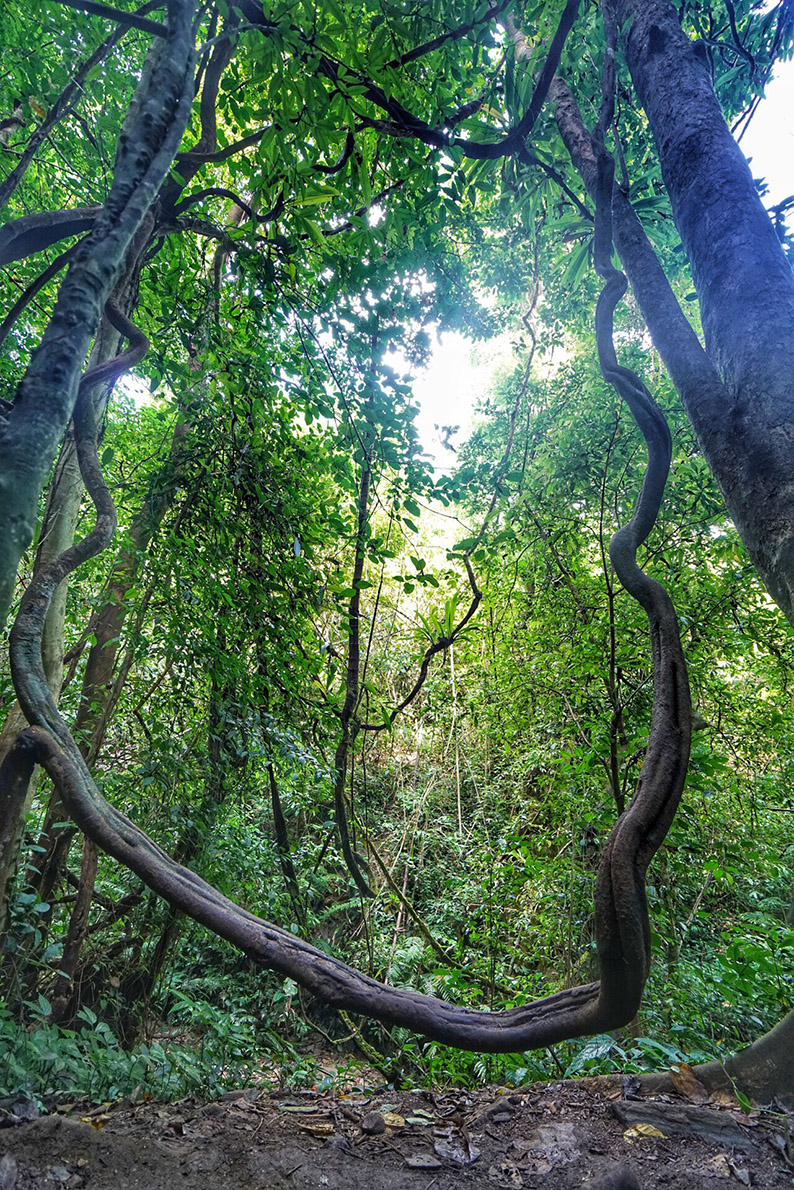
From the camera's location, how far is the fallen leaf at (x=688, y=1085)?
1894 millimetres

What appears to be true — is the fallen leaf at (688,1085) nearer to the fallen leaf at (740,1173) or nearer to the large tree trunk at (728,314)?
the large tree trunk at (728,314)

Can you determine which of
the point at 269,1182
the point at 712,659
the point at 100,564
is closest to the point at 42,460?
the point at 269,1182

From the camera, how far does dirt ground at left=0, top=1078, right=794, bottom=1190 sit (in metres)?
1.23

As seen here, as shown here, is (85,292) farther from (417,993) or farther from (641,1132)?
(641,1132)

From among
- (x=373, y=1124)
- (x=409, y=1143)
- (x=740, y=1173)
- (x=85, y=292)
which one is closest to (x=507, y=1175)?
(x=409, y=1143)

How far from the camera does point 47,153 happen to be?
14.5 feet

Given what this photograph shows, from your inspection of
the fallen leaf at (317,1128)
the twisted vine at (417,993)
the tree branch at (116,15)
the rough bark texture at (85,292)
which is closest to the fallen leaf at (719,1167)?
the twisted vine at (417,993)

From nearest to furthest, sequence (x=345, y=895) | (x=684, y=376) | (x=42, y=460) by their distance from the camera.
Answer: (x=42, y=460) < (x=684, y=376) < (x=345, y=895)

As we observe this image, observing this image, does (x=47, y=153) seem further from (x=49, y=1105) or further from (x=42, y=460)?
(x=49, y=1105)

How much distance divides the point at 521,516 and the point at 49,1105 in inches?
167

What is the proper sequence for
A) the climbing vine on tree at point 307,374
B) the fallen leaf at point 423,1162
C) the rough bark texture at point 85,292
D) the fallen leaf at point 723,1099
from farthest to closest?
the fallen leaf at point 723,1099 < the fallen leaf at point 423,1162 < the climbing vine on tree at point 307,374 < the rough bark texture at point 85,292

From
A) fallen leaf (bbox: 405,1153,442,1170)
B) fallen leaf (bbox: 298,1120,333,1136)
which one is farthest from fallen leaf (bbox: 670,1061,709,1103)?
fallen leaf (bbox: 298,1120,333,1136)

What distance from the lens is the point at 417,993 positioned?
1168 millimetres

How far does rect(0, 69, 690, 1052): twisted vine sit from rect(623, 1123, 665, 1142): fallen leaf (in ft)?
3.07
